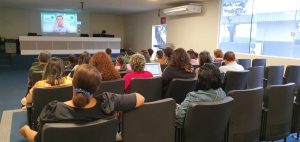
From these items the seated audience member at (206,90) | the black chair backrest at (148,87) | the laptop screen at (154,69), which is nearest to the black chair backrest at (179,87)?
the black chair backrest at (148,87)

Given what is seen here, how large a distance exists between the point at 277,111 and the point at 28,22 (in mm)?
12315

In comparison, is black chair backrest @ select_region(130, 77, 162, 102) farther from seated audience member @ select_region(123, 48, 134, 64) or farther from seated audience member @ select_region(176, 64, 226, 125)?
seated audience member @ select_region(123, 48, 134, 64)

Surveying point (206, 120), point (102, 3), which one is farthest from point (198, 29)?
point (206, 120)

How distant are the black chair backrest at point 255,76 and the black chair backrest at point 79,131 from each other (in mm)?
2981

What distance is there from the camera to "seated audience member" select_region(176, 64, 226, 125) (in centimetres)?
192

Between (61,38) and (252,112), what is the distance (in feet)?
31.9

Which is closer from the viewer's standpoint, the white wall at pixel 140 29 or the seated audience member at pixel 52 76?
the seated audience member at pixel 52 76

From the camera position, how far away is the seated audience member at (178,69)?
2986 millimetres

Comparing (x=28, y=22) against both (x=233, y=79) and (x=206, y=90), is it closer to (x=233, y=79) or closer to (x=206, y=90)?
(x=233, y=79)

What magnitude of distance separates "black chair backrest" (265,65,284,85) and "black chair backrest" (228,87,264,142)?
2115mm

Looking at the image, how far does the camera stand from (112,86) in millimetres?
2646

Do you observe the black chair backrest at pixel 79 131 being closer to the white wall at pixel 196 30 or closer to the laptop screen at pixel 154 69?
the laptop screen at pixel 154 69

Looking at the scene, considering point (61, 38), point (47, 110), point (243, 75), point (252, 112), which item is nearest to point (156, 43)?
point (61, 38)

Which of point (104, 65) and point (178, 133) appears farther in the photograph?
point (104, 65)
